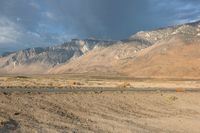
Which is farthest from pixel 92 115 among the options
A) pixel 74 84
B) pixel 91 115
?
pixel 74 84

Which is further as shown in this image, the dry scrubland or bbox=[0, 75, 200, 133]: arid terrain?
the dry scrubland

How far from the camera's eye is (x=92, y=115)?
77.3 feet

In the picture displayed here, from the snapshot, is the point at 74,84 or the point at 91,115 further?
the point at 74,84

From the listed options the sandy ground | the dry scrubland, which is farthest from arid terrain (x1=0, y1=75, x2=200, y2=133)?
the dry scrubland

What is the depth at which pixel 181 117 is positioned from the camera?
27188mm

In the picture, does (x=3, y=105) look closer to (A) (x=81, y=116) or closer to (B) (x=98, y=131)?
(A) (x=81, y=116)

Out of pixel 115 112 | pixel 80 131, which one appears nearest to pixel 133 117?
pixel 115 112

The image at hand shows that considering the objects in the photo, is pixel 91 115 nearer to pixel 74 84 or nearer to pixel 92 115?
pixel 92 115

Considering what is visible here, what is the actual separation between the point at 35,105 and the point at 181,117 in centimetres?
960

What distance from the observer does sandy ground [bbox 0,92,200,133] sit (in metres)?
19.2

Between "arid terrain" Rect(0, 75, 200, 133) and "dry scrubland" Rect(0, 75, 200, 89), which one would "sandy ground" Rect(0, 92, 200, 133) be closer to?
"arid terrain" Rect(0, 75, 200, 133)

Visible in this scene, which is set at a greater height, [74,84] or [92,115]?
[74,84]

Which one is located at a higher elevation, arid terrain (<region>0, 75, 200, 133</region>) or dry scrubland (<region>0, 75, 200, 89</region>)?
dry scrubland (<region>0, 75, 200, 89</region>)

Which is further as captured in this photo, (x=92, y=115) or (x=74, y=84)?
(x=74, y=84)
